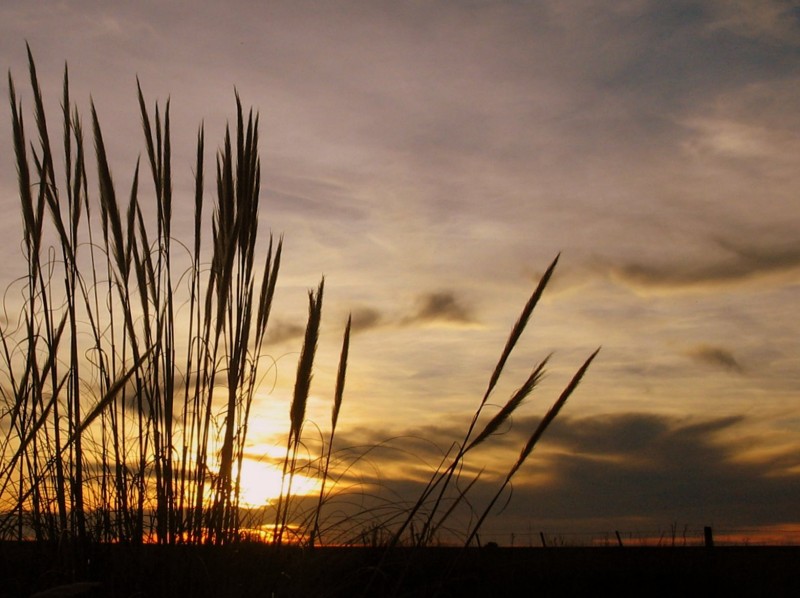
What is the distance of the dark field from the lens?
7.22 feet

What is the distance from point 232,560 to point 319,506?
1.15ft

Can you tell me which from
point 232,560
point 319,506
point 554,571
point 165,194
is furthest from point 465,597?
point 165,194

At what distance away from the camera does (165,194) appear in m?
2.76

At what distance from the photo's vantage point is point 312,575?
2.46 metres

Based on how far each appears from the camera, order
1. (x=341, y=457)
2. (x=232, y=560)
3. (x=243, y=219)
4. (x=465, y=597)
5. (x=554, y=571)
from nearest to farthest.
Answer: (x=232, y=560)
(x=243, y=219)
(x=341, y=457)
(x=465, y=597)
(x=554, y=571)

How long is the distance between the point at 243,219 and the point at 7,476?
1.12 m

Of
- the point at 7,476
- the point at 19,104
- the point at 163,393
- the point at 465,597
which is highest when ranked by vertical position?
the point at 19,104

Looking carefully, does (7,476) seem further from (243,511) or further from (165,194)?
(165,194)

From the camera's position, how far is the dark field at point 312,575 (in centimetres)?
220

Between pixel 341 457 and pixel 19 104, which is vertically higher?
pixel 19 104

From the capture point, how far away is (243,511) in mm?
2832

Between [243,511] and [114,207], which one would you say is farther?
[243,511]

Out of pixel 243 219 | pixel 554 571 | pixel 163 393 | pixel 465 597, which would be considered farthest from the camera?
pixel 554 571

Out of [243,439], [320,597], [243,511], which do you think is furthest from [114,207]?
[320,597]
